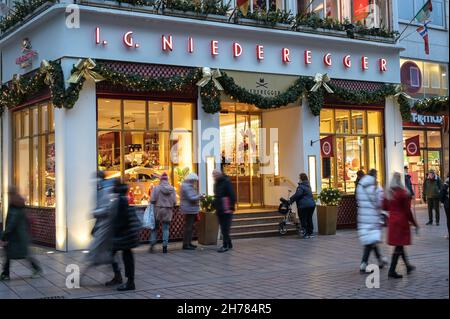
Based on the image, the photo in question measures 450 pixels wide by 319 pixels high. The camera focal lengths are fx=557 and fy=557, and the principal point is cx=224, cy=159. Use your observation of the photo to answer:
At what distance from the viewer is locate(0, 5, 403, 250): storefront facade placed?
13.5 metres

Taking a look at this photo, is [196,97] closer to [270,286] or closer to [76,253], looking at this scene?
[76,253]

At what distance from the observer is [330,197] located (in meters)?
16.0

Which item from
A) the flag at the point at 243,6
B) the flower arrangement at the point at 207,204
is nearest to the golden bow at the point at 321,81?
the flag at the point at 243,6

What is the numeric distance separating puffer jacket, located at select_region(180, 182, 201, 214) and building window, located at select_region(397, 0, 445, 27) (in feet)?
47.6

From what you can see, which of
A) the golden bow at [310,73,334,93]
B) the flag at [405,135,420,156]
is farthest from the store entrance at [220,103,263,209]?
the flag at [405,135,420,156]

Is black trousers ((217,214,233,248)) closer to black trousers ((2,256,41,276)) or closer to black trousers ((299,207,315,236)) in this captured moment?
black trousers ((299,207,315,236))

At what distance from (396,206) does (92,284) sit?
5.12 m

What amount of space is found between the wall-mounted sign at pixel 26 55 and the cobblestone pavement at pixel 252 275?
5.03 metres

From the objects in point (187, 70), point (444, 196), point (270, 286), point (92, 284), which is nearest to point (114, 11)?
point (187, 70)

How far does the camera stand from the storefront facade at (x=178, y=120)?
1346cm

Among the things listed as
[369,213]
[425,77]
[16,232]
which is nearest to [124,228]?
[16,232]

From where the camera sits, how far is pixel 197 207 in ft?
43.5

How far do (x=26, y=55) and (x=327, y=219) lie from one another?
9.42 m

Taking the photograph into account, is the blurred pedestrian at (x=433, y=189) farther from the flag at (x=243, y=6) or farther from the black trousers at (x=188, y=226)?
the black trousers at (x=188, y=226)
